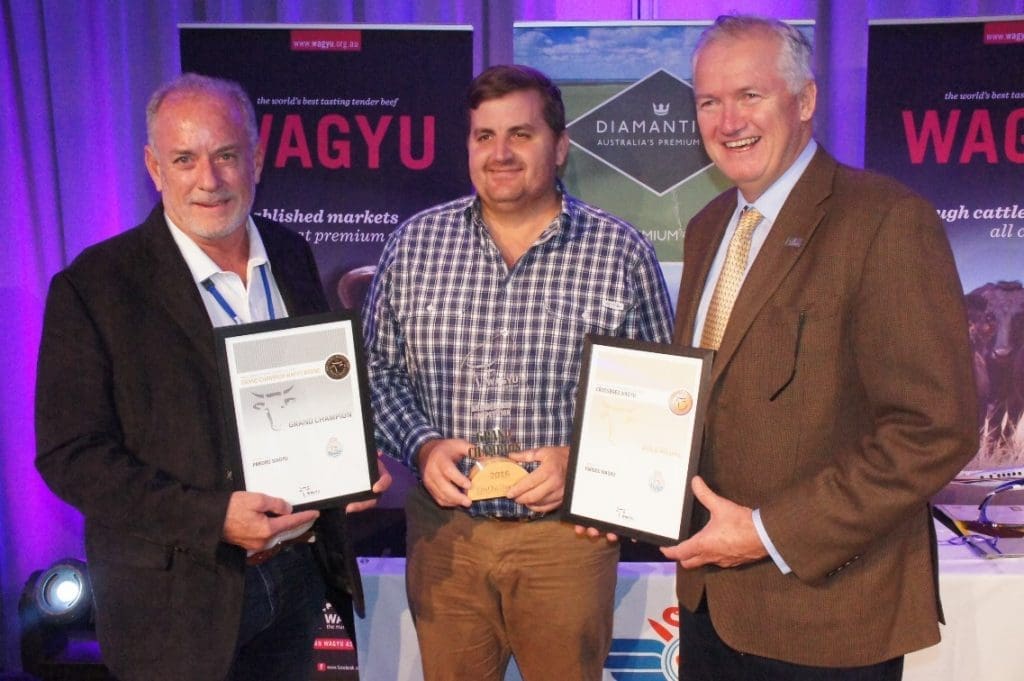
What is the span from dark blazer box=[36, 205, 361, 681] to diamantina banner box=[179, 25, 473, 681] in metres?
2.04

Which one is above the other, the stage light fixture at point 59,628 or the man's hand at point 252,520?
the man's hand at point 252,520

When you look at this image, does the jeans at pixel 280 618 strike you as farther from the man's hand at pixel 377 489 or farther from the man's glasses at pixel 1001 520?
the man's glasses at pixel 1001 520

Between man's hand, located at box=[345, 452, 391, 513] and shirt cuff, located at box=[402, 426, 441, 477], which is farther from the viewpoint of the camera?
shirt cuff, located at box=[402, 426, 441, 477]

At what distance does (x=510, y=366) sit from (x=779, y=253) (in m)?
1.06

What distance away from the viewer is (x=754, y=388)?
2004mm

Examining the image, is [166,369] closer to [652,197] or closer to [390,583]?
[390,583]

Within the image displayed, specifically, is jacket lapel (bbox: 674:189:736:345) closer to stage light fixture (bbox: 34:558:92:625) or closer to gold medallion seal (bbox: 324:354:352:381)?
gold medallion seal (bbox: 324:354:352:381)

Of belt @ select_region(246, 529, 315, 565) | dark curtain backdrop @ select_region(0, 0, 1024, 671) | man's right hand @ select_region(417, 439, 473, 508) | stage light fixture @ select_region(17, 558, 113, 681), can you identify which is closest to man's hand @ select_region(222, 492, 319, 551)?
belt @ select_region(246, 529, 315, 565)

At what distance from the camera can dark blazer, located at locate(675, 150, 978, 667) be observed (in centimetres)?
180

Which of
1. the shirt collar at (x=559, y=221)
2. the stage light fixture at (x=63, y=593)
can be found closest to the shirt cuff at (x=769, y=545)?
the shirt collar at (x=559, y=221)

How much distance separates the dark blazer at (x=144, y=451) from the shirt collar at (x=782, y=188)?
57.3 inches

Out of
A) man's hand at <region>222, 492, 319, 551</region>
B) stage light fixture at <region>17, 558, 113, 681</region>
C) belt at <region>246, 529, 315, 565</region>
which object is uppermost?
man's hand at <region>222, 492, 319, 551</region>

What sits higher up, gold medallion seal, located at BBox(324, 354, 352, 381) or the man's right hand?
gold medallion seal, located at BBox(324, 354, 352, 381)

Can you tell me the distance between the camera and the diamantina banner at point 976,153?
4.05 metres
